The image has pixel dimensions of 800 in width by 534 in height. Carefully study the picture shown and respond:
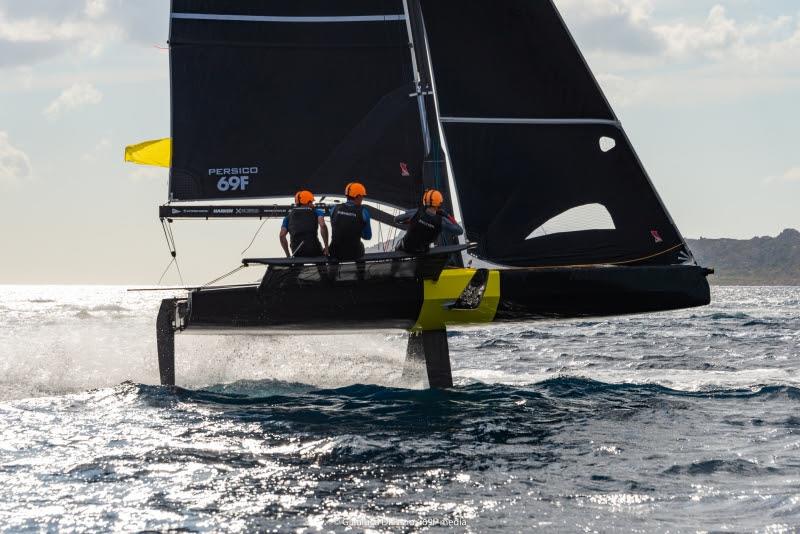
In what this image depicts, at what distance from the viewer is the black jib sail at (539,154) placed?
11.4m

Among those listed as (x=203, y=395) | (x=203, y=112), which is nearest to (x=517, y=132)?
(x=203, y=112)

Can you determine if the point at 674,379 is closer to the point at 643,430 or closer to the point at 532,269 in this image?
the point at 532,269

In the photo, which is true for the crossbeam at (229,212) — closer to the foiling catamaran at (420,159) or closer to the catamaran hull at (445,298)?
the foiling catamaran at (420,159)

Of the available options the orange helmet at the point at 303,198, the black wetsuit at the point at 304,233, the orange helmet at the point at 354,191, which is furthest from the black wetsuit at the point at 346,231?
the orange helmet at the point at 303,198

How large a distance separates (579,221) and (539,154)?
935mm

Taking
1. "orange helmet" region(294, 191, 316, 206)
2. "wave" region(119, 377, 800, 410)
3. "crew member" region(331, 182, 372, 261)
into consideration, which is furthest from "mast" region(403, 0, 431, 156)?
"wave" region(119, 377, 800, 410)

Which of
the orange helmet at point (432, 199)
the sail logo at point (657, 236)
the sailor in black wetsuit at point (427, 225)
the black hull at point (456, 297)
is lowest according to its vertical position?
the black hull at point (456, 297)

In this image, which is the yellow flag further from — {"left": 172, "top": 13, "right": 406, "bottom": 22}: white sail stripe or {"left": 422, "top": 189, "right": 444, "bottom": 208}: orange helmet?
{"left": 422, "top": 189, "right": 444, "bottom": 208}: orange helmet

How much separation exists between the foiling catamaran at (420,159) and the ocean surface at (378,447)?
111 cm

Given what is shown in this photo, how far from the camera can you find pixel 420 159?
12.1 meters

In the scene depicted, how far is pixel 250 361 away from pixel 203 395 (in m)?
3.21

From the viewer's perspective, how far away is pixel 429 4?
474 inches

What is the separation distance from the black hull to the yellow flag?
113 inches

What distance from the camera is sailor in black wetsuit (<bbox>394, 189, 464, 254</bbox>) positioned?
10.6 meters
